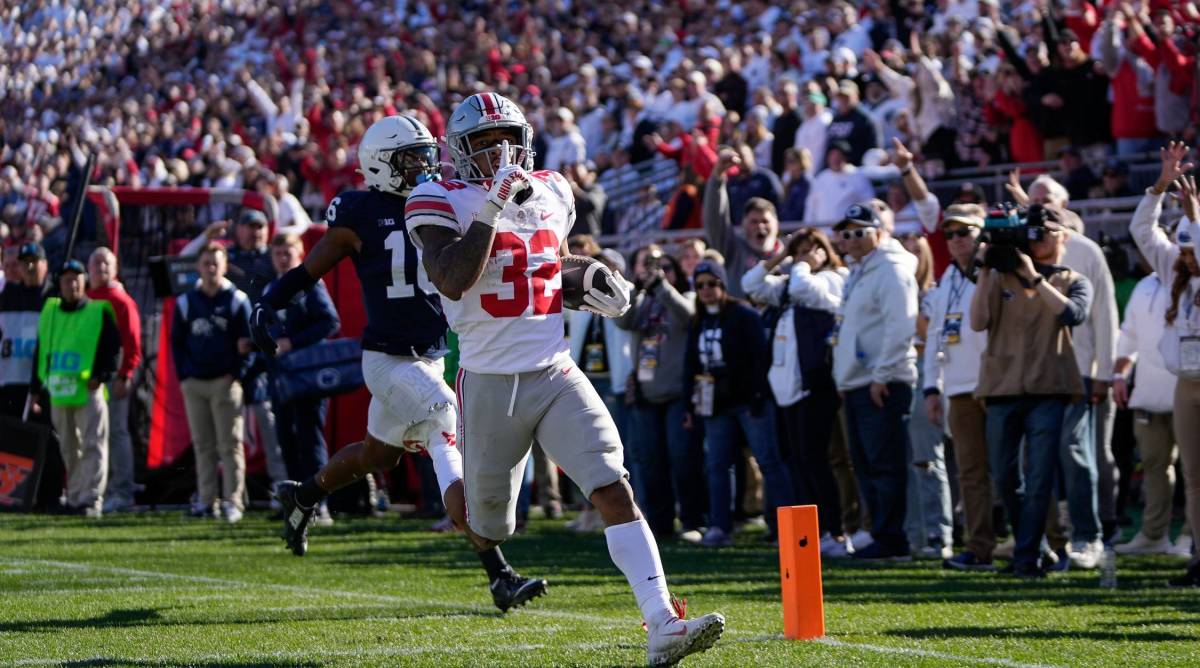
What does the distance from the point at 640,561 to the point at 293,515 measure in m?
3.22

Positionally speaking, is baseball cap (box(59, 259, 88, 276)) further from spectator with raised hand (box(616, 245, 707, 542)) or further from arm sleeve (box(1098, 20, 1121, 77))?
arm sleeve (box(1098, 20, 1121, 77))

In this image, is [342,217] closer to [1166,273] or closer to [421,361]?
[421,361]

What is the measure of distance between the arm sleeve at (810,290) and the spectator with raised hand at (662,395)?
109 centimetres

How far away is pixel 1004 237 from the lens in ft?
29.7

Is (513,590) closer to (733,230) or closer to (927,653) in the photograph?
(927,653)

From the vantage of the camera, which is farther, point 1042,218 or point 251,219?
point 251,219

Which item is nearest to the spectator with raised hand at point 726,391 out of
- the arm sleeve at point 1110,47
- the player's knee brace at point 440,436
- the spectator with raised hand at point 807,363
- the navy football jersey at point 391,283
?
the spectator with raised hand at point 807,363

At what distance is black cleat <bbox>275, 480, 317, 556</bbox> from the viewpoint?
28.8ft

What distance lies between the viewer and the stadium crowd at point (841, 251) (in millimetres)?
9570

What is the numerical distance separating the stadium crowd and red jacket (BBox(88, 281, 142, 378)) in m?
0.04

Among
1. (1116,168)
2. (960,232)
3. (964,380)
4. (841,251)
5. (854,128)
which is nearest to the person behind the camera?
(964,380)

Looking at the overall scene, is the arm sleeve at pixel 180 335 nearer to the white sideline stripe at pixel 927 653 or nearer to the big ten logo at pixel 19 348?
the big ten logo at pixel 19 348

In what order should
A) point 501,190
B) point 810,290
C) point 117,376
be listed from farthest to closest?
point 117,376
point 810,290
point 501,190

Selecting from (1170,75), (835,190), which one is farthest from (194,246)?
(1170,75)
